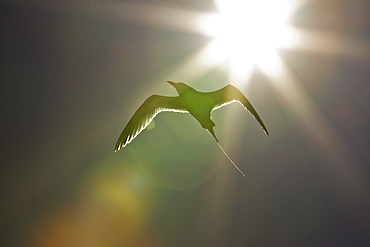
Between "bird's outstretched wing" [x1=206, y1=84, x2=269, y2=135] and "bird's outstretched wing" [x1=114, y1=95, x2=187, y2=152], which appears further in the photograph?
"bird's outstretched wing" [x1=206, y1=84, x2=269, y2=135]

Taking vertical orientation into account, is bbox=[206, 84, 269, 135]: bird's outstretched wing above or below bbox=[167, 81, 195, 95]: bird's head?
below

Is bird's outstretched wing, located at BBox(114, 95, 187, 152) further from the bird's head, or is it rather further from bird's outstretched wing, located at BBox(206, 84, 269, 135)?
bird's outstretched wing, located at BBox(206, 84, 269, 135)

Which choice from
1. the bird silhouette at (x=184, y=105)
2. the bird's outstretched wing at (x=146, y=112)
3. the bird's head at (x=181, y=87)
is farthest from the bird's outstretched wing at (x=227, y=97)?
the bird's outstretched wing at (x=146, y=112)

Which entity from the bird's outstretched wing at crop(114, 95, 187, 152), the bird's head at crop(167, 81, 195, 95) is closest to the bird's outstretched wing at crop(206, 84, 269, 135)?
the bird's head at crop(167, 81, 195, 95)

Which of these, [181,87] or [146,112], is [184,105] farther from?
[146,112]

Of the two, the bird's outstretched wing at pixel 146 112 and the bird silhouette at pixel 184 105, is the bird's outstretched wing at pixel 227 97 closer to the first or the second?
the bird silhouette at pixel 184 105

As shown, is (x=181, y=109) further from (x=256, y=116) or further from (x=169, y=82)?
(x=256, y=116)

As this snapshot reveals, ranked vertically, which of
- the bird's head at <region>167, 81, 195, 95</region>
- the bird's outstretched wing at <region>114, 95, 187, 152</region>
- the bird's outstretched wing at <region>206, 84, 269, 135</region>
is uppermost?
the bird's head at <region>167, 81, 195, 95</region>

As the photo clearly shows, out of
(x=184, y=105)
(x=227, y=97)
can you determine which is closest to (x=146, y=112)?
(x=184, y=105)
